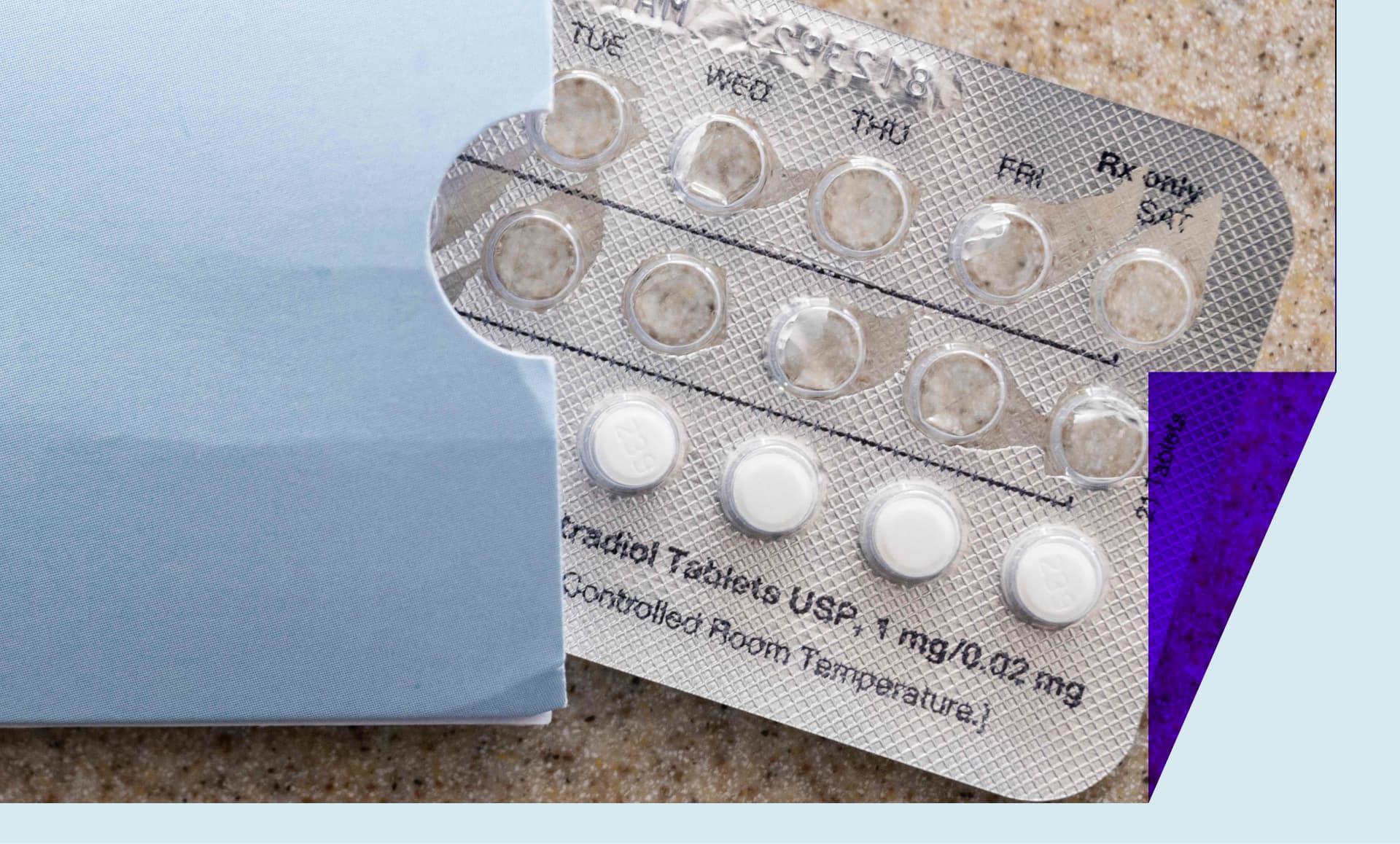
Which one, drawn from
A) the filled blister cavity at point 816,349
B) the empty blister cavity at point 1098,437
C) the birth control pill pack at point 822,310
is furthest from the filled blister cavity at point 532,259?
the empty blister cavity at point 1098,437

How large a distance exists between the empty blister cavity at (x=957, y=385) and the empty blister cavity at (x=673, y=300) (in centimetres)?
12

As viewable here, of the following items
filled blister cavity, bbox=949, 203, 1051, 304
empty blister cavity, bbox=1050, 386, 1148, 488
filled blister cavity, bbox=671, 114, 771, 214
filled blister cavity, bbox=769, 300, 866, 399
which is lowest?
empty blister cavity, bbox=1050, 386, 1148, 488

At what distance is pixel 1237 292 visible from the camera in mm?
660

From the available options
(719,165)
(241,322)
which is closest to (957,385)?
(719,165)

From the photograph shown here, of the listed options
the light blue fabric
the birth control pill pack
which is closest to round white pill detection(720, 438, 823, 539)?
the birth control pill pack

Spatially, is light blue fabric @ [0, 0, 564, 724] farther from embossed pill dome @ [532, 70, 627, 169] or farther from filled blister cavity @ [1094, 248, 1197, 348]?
filled blister cavity @ [1094, 248, 1197, 348]

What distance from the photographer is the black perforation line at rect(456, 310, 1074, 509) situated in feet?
2.14

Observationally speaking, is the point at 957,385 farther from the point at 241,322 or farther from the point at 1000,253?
the point at 241,322

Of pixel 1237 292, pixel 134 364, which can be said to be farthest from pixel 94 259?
pixel 1237 292

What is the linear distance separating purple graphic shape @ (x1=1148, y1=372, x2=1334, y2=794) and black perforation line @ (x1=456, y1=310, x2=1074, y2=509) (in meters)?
0.08

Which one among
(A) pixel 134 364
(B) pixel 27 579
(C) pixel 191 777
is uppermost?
(A) pixel 134 364

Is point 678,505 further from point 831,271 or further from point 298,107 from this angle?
point 298,107

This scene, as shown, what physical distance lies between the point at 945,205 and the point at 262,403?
1.27 ft

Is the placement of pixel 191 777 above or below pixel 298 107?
below
